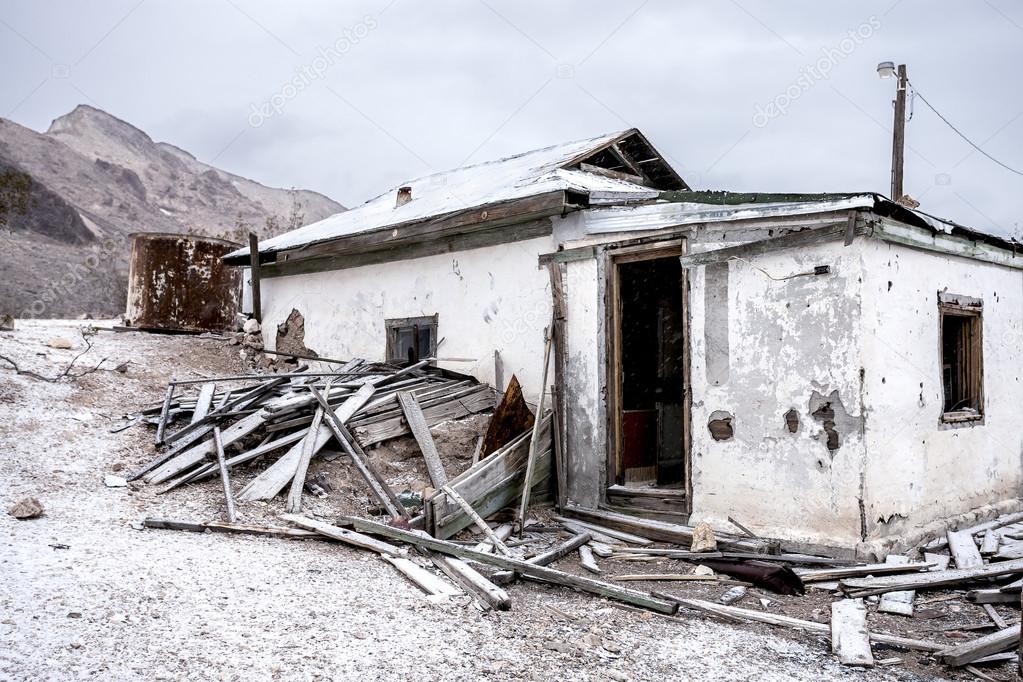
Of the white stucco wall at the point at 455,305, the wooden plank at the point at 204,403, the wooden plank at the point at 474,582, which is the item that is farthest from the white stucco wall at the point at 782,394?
the wooden plank at the point at 204,403

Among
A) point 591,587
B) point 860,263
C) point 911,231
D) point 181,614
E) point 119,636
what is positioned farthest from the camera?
point 911,231

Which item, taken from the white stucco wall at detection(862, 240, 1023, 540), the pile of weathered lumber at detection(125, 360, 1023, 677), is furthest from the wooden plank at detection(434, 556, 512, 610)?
the white stucco wall at detection(862, 240, 1023, 540)

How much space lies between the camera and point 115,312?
2817cm

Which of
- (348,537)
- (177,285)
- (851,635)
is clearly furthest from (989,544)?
(177,285)

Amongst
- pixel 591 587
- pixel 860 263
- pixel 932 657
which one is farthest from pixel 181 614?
pixel 860 263

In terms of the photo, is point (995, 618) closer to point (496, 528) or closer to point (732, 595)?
point (732, 595)

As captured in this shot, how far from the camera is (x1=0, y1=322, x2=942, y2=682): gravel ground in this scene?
4004mm

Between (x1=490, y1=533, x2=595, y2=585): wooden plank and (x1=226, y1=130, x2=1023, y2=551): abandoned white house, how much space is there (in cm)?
82

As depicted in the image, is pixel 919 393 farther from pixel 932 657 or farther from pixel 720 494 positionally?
pixel 932 657

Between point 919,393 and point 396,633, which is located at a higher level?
point 919,393

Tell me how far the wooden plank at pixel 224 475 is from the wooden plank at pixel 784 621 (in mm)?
3779

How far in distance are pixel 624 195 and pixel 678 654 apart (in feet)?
16.7

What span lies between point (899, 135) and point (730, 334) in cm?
1036

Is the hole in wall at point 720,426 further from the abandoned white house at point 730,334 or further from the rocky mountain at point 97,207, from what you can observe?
the rocky mountain at point 97,207
